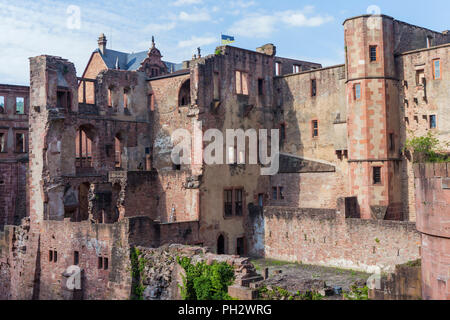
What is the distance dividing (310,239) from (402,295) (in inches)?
449

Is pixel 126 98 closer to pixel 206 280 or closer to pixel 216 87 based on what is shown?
pixel 216 87

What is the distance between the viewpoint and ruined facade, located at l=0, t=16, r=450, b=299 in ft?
85.1

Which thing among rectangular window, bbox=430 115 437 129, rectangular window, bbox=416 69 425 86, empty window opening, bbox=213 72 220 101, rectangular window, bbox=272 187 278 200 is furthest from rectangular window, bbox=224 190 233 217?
rectangular window, bbox=416 69 425 86

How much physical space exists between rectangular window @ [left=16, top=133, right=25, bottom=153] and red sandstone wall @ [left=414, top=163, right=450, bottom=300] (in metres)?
32.9

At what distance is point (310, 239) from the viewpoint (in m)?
27.1

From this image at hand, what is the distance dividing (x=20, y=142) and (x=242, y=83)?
18993 mm

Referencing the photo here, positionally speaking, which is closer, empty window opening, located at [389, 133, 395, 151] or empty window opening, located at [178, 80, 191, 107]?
empty window opening, located at [389, 133, 395, 151]

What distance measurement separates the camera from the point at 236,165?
30875mm

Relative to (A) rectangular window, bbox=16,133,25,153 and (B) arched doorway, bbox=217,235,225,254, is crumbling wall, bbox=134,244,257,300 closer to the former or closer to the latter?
(B) arched doorway, bbox=217,235,225,254

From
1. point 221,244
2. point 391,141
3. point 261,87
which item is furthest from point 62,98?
point 391,141

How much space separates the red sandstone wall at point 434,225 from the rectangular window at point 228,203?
16280 millimetres

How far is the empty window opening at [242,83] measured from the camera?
31.9 m

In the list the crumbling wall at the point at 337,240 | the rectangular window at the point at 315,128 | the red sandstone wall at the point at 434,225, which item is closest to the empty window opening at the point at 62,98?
the crumbling wall at the point at 337,240

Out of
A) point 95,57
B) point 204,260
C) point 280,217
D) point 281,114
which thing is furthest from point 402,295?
point 95,57
